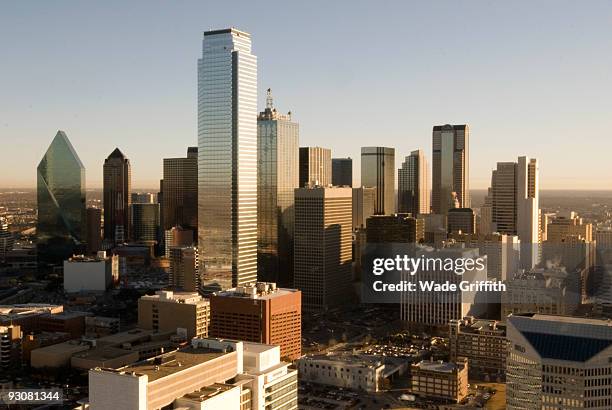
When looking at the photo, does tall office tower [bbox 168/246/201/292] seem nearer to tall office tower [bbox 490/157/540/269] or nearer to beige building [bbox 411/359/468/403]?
beige building [bbox 411/359/468/403]

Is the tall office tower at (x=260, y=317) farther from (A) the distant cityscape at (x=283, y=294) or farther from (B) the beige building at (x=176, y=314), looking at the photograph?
(B) the beige building at (x=176, y=314)

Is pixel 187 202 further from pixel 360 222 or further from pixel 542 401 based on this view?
pixel 542 401

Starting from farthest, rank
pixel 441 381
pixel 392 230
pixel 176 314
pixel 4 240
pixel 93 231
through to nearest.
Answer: pixel 93 231 → pixel 4 240 → pixel 392 230 → pixel 176 314 → pixel 441 381

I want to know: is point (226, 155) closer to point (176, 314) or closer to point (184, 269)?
point (176, 314)

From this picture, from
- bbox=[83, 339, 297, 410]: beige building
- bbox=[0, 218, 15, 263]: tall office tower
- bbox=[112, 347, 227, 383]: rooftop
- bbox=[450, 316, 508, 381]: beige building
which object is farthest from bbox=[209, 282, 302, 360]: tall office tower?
bbox=[0, 218, 15, 263]: tall office tower

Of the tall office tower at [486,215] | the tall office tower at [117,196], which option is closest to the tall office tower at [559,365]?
the tall office tower at [486,215]

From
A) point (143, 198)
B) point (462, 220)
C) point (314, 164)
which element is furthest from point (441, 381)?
point (143, 198)

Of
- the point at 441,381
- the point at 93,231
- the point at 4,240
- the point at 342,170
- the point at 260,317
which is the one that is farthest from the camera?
the point at 342,170
